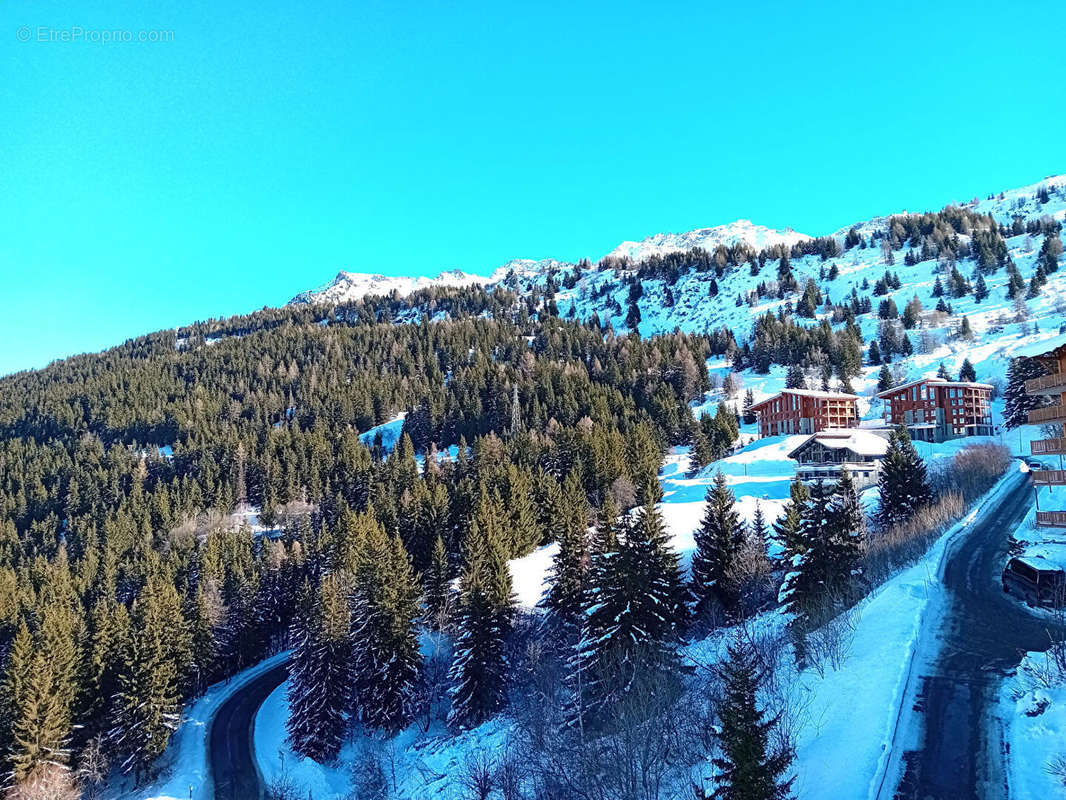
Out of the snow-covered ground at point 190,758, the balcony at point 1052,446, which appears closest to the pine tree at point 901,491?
the balcony at point 1052,446

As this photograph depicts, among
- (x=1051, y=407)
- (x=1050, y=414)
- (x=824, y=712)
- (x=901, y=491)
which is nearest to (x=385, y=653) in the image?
(x=824, y=712)

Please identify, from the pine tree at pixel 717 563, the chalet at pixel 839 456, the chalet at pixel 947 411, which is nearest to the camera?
the pine tree at pixel 717 563

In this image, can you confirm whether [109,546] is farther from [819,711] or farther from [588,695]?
[819,711]

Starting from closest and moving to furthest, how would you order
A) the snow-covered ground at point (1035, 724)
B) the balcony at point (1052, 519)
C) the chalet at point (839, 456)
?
1. the snow-covered ground at point (1035, 724)
2. the balcony at point (1052, 519)
3. the chalet at point (839, 456)

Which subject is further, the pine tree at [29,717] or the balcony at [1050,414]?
the pine tree at [29,717]

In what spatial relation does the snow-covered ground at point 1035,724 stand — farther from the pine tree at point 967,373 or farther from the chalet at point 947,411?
the pine tree at point 967,373

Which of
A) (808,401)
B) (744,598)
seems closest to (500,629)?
(744,598)
